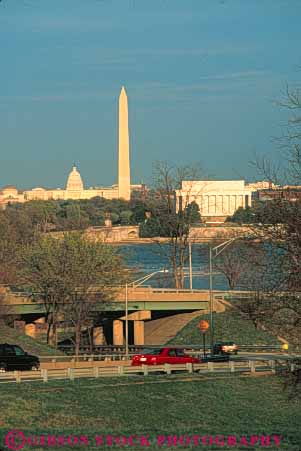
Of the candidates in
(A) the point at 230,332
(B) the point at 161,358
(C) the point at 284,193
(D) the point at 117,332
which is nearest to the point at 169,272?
(D) the point at 117,332

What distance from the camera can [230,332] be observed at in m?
51.5

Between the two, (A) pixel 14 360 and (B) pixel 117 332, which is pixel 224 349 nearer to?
(A) pixel 14 360

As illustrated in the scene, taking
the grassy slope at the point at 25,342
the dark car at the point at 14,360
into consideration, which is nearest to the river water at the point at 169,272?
the grassy slope at the point at 25,342

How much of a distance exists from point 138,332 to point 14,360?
74.7ft

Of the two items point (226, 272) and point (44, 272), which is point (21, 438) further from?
point (226, 272)

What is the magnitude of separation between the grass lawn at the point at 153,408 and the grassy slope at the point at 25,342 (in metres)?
13.7

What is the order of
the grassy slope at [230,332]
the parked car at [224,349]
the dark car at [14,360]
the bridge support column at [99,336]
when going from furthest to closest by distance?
the bridge support column at [99,336] < the grassy slope at [230,332] < the parked car at [224,349] < the dark car at [14,360]

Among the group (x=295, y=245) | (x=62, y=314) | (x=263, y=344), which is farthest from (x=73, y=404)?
(x=62, y=314)

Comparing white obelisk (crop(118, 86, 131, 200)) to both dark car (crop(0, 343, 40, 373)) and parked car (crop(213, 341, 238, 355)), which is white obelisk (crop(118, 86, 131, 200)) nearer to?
parked car (crop(213, 341, 238, 355))

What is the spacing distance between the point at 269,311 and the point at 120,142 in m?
151

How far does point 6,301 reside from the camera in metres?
55.1

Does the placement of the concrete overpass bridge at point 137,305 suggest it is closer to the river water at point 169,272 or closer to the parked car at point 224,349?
the river water at point 169,272

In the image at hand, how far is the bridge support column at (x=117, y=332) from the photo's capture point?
59.2m

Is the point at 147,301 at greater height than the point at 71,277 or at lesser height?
lesser
